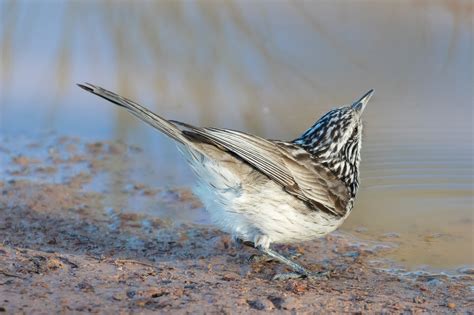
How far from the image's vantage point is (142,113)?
604 centimetres

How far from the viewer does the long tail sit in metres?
5.79

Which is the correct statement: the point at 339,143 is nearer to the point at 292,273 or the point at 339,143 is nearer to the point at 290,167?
the point at 290,167

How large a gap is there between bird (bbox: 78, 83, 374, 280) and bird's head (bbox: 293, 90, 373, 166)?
0.37m

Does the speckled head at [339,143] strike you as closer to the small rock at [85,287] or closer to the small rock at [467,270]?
the small rock at [467,270]

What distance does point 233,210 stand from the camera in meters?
6.87

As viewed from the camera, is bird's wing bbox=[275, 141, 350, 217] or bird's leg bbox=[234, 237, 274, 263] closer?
bird's wing bbox=[275, 141, 350, 217]

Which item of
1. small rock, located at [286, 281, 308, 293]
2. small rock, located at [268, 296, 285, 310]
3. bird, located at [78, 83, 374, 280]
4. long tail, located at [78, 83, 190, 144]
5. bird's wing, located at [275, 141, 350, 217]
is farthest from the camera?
bird's wing, located at [275, 141, 350, 217]

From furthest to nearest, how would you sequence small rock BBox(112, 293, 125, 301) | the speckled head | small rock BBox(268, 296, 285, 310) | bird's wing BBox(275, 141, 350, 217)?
1. the speckled head
2. bird's wing BBox(275, 141, 350, 217)
3. small rock BBox(268, 296, 285, 310)
4. small rock BBox(112, 293, 125, 301)

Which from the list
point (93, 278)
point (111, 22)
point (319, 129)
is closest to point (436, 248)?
point (319, 129)

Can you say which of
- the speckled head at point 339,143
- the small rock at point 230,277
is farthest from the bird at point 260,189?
the small rock at point 230,277

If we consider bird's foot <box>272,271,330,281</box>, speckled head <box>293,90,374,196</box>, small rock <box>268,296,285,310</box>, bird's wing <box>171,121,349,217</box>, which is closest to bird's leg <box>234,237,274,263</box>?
bird's foot <box>272,271,330,281</box>

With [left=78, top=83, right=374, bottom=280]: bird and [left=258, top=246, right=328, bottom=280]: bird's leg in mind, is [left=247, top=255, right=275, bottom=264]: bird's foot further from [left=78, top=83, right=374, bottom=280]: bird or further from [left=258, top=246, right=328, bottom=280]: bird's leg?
[left=258, top=246, right=328, bottom=280]: bird's leg

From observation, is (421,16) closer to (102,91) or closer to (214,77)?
(214,77)

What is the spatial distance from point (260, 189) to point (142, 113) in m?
1.33
